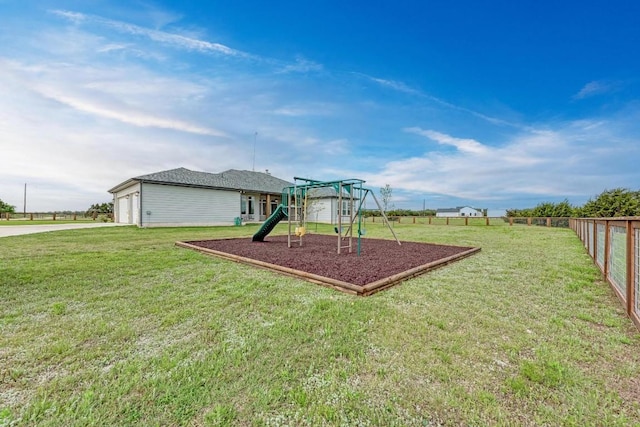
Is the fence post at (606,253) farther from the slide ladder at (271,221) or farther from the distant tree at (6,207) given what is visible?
the distant tree at (6,207)

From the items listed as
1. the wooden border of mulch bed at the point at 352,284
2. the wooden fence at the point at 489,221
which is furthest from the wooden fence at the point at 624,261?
the wooden fence at the point at 489,221

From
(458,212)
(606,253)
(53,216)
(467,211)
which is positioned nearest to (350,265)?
(606,253)

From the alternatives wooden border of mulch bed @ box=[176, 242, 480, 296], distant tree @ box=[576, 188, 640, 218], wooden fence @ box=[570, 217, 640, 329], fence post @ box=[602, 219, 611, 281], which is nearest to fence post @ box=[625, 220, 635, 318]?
wooden fence @ box=[570, 217, 640, 329]

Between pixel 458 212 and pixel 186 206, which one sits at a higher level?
pixel 458 212

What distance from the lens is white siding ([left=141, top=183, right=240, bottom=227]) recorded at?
16312mm

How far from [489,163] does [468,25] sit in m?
12.9

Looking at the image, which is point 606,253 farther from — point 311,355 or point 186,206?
point 186,206

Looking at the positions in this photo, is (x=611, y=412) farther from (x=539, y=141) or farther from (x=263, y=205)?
Answer: (x=263, y=205)

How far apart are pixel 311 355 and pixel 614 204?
2836 cm

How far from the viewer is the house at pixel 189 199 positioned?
1638cm

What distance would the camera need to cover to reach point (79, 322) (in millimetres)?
2773

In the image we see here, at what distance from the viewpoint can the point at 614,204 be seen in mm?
19562

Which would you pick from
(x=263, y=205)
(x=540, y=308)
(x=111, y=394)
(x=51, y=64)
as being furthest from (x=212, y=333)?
(x=263, y=205)

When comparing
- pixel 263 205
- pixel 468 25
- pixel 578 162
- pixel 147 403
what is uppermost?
pixel 468 25
